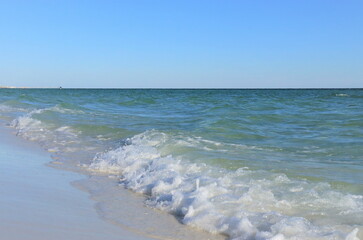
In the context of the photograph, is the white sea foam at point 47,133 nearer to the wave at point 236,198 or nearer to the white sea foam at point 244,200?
the wave at point 236,198

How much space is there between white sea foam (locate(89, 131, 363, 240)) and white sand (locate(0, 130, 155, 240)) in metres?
0.73

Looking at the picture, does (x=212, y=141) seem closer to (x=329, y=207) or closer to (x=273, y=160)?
(x=273, y=160)

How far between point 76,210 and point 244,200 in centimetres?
168

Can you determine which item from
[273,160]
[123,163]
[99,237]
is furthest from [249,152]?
[99,237]

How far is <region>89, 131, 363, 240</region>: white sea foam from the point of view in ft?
11.8

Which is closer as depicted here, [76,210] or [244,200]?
[76,210]

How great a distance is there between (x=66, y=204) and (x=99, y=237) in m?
1.07

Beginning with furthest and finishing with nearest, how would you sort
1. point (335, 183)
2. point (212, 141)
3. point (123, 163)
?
point (212, 141)
point (123, 163)
point (335, 183)

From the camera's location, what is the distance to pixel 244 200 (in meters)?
4.37

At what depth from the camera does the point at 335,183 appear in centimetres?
516

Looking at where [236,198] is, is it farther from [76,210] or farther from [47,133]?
[47,133]

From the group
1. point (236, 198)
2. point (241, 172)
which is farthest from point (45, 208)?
point (241, 172)

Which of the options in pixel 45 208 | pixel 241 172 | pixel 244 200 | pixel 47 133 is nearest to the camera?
pixel 45 208

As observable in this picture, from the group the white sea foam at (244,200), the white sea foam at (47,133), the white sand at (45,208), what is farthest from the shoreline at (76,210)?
the white sea foam at (47,133)
